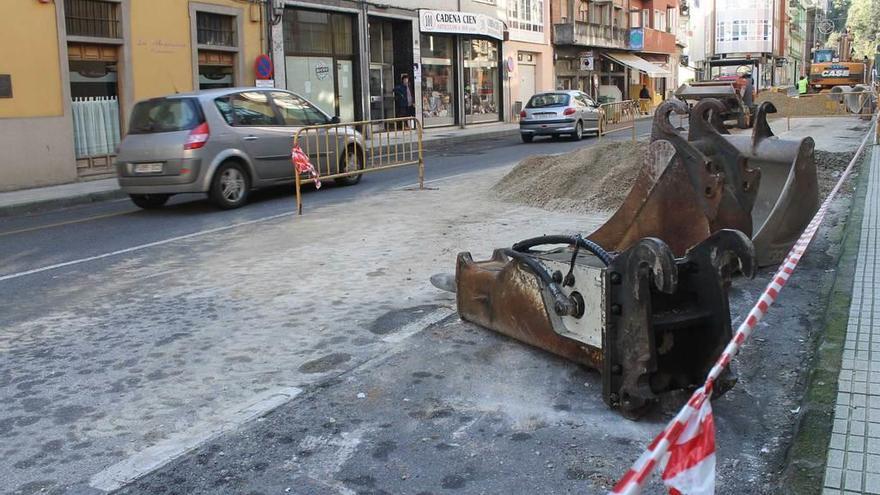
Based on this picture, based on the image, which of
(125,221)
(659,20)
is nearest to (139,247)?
(125,221)

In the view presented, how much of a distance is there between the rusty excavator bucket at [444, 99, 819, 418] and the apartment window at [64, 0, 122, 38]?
13.6 metres

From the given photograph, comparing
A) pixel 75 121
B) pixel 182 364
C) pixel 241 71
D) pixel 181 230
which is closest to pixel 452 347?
pixel 182 364

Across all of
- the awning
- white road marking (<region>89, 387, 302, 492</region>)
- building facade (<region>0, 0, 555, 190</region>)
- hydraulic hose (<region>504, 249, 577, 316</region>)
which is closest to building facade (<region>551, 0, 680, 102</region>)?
the awning

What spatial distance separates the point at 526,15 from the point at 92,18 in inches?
974

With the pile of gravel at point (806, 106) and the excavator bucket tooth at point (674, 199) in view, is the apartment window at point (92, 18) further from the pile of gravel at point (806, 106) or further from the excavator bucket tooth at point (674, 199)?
the pile of gravel at point (806, 106)

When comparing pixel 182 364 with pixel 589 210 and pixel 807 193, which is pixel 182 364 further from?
pixel 589 210

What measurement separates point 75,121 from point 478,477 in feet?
50.9

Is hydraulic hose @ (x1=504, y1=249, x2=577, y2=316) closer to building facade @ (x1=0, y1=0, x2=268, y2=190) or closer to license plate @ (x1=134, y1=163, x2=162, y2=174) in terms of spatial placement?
license plate @ (x1=134, y1=163, x2=162, y2=174)

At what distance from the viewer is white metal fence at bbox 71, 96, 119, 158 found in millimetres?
16734

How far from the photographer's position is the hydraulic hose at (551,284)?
4262mm

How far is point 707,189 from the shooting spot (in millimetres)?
5301

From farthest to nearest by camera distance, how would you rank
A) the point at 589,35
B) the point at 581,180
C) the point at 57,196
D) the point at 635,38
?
the point at 635,38, the point at 589,35, the point at 57,196, the point at 581,180

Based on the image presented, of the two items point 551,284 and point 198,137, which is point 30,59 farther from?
point 551,284

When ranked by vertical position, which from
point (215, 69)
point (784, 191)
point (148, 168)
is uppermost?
point (215, 69)
